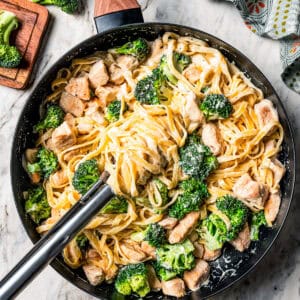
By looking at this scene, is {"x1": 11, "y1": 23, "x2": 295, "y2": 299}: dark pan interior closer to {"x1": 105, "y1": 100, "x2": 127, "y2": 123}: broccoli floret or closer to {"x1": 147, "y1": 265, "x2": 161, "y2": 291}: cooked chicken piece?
{"x1": 147, "y1": 265, "x2": 161, "y2": 291}: cooked chicken piece

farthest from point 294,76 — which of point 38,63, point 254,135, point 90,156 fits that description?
point 38,63

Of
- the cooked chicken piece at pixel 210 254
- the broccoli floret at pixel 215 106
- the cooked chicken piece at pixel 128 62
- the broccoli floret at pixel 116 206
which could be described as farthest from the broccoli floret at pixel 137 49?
the cooked chicken piece at pixel 210 254

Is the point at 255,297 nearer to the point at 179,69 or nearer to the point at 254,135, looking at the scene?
the point at 254,135

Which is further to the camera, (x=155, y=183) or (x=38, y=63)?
(x=38, y=63)

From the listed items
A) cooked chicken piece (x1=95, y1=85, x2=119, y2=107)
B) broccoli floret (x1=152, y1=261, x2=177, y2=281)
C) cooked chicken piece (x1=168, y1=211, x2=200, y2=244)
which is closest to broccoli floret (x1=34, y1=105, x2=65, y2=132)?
cooked chicken piece (x1=95, y1=85, x2=119, y2=107)

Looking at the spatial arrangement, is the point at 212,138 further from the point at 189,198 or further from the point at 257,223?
the point at 257,223

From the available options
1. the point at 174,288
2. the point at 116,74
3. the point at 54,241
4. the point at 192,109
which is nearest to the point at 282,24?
the point at 192,109
